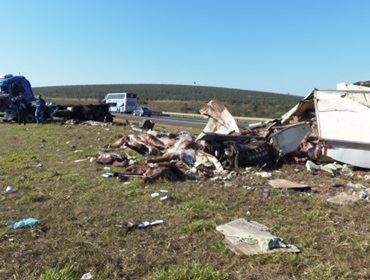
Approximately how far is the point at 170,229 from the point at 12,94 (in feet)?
84.7

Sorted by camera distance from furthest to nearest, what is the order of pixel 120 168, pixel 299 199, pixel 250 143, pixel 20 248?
pixel 250 143 < pixel 120 168 < pixel 299 199 < pixel 20 248

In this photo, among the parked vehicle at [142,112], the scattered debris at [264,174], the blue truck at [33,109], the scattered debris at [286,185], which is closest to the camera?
the scattered debris at [286,185]

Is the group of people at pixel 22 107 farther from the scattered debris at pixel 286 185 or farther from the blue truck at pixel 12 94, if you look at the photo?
the scattered debris at pixel 286 185

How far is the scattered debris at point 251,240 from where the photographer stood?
522cm

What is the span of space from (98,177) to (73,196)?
5.16ft

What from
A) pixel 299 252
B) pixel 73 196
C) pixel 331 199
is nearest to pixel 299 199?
pixel 331 199

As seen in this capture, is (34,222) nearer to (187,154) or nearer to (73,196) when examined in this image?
(73,196)

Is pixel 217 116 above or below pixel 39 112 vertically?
above

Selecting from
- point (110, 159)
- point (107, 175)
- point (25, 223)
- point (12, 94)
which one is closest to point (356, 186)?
point (107, 175)

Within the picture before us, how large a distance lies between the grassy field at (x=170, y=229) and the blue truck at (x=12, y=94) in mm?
19343

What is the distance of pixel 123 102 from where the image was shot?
204 ft

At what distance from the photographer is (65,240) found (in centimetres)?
571

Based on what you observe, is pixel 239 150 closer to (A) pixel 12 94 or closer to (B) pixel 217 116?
(B) pixel 217 116

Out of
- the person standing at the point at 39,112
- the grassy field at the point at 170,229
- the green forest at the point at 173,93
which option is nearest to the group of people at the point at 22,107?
the person standing at the point at 39,112
